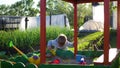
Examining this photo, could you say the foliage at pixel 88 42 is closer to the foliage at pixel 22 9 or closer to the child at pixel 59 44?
the child at pixel 59 44

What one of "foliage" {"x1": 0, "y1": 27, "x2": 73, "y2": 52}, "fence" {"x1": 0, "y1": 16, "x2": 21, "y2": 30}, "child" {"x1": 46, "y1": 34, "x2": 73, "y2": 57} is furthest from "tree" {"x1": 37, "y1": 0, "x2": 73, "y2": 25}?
"child" {"x1": 46, "y1": 34, "x2": 73, "y2": 57}

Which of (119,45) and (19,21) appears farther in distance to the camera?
(19,21)

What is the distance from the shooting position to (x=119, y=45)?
8.30 m

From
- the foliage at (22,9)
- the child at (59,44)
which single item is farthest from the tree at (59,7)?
the child at (59,44)

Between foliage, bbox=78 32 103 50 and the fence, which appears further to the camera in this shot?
the fence

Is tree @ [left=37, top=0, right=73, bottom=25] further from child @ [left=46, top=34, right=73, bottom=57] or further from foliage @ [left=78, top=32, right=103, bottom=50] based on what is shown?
Answer: child @ [left=46, top=34, right=73, bottom=57]

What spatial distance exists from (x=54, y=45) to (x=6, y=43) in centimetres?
349

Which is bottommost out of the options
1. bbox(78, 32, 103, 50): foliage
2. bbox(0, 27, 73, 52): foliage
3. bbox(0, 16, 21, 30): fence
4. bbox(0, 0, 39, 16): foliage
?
bbox(78, 32, 103, 50): foliage

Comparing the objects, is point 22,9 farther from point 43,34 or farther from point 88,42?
point 43,34

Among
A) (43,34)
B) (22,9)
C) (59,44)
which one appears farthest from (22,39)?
(22,9)

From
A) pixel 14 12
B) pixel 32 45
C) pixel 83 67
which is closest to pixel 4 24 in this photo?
pixel 32 45

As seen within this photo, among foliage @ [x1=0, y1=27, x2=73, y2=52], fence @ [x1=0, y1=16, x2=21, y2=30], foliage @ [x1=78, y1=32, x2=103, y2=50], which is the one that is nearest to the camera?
foliage @ [x1=0, y1=27, x2=73, y2=52]

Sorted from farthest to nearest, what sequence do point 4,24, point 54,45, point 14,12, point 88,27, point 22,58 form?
point 14,12, point 88,27, point 4,24, point 54,45, point 22,58

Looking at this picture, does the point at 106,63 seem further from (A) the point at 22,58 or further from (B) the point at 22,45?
(B) the point at 22,45
